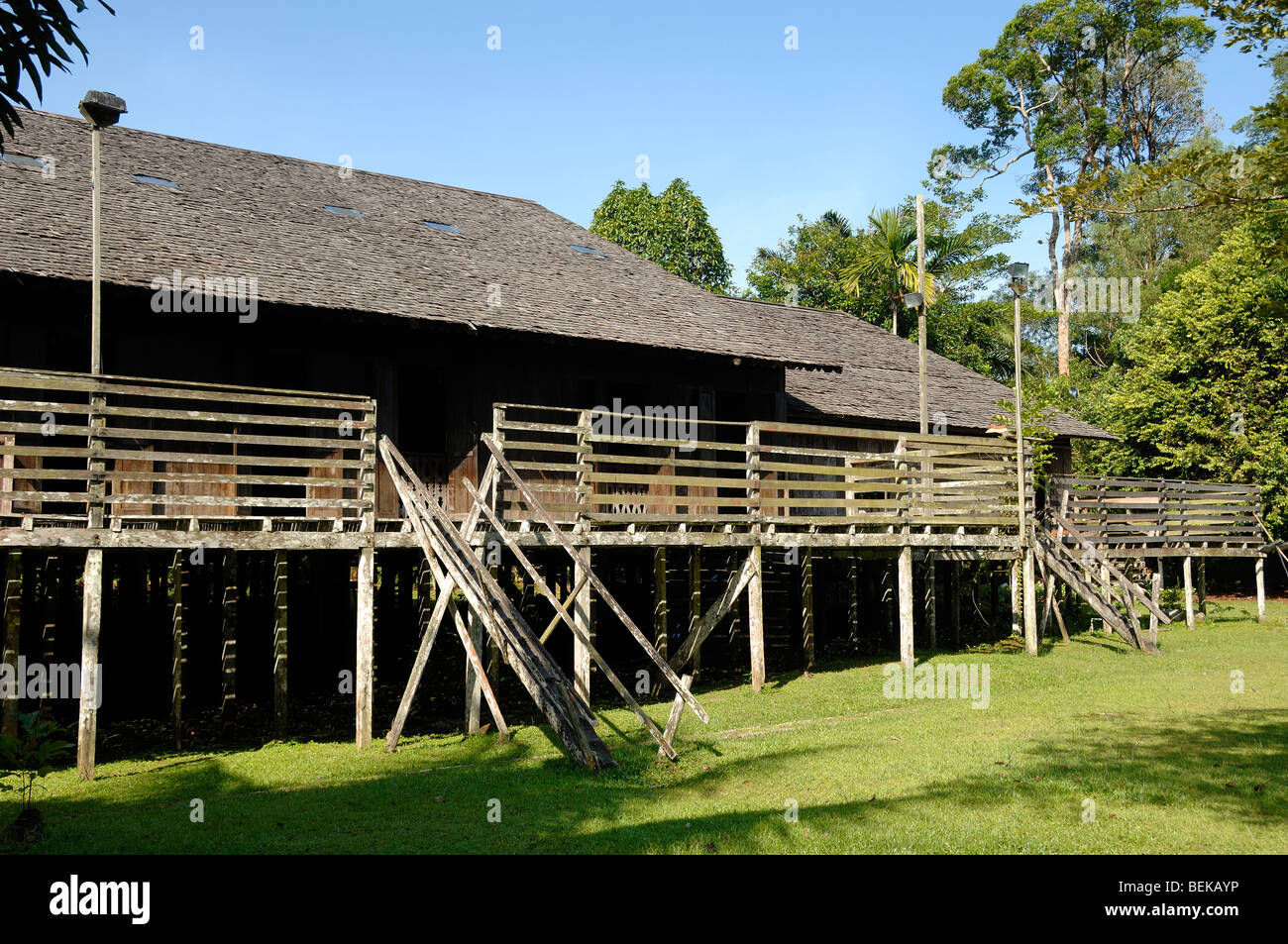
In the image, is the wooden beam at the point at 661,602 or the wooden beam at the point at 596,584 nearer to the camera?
the wooden beam at the point at 596,584

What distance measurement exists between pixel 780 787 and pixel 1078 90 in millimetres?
46980

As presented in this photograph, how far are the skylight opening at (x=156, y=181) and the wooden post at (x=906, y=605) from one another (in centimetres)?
1372

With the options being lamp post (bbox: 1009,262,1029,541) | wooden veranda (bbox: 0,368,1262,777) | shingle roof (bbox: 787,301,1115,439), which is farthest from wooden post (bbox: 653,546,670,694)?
lamp post (bbox: 1009,262,1029,541)

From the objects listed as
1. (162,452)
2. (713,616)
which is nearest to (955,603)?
(713,616)

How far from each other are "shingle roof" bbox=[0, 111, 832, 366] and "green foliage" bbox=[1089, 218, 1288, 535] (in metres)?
17.6

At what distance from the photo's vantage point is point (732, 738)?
12930mm

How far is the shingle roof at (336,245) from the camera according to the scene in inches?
577

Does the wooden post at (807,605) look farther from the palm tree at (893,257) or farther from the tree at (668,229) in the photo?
the tree at (668,229)

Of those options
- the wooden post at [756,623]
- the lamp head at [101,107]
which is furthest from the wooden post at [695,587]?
the lamp head at [101,107]

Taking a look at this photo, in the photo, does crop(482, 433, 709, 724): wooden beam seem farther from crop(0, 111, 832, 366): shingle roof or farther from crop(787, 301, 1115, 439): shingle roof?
crop(787, 301, 1115, 439): shingle roof

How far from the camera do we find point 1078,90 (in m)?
48.5

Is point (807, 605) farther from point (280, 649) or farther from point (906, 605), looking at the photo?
point (280, 649)

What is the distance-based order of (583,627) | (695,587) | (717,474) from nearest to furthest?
(583,627)
(695,587)
(717,474)
